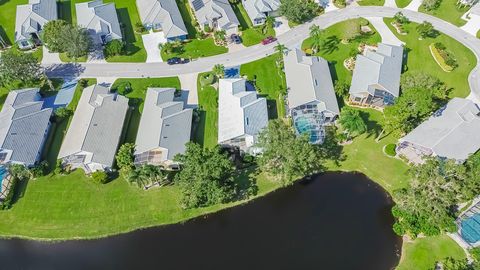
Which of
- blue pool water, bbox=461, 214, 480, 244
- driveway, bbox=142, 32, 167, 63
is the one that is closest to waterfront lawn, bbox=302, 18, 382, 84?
driveway, bbox=142, 32, 167, 63

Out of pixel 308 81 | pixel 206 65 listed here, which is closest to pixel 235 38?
pixel 206 65

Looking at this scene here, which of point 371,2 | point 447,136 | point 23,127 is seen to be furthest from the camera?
point 371,2

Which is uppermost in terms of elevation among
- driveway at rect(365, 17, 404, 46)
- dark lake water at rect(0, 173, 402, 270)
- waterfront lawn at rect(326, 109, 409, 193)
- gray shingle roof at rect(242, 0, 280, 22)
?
gray shingle roof at rect(242, 0, 280, 22)

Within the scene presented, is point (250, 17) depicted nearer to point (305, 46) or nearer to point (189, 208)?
point (305, 46)

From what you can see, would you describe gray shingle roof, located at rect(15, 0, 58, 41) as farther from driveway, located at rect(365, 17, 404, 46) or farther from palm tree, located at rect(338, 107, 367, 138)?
driveway, located at rect(365, 17, 404, 46)

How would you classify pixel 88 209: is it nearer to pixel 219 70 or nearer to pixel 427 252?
pixel 219 70

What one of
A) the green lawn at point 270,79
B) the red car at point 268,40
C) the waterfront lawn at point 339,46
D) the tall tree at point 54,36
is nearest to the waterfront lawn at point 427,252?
the green lawn at point 270,79

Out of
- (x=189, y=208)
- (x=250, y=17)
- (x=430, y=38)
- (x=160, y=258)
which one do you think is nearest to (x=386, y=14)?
(x=430, y=38)
